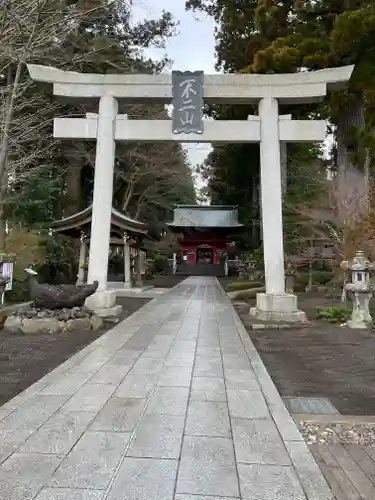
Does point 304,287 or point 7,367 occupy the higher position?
point 304,287

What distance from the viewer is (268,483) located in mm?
2654

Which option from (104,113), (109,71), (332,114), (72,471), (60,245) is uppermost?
(109,71)

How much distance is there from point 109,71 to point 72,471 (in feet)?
63.0

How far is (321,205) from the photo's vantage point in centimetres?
1644

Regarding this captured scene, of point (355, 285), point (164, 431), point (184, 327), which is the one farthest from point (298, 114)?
point (164, 431)

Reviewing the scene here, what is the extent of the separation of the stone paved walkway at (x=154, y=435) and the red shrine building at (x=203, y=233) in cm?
3023

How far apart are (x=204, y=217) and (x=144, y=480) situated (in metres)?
35.1

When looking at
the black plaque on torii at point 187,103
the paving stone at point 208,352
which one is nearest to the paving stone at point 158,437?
the paving stone at point 208,352

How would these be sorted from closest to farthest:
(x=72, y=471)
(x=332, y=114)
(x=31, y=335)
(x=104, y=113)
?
(x=72, y=471), (x=31, y=335), (x=104, y=113), (x=332, y=114)

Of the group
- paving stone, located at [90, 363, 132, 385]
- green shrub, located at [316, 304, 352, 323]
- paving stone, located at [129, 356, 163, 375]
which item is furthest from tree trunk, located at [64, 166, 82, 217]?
paving stone, located at [90, 363, 132, 385]

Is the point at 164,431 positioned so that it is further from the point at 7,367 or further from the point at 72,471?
the point at 7,367

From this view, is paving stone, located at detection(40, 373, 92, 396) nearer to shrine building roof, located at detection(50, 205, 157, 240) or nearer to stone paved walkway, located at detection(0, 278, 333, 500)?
stone paved walkway, located at detection(0, 278, 333, 500)

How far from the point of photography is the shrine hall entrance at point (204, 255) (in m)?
39.3

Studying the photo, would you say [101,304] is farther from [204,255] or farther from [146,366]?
[204,255]
